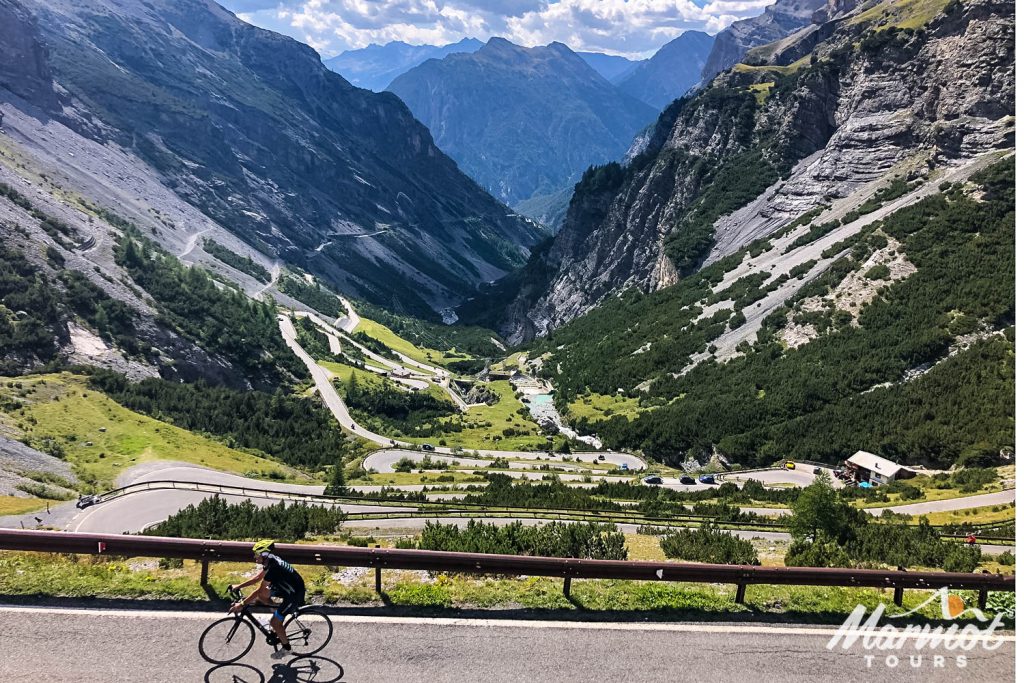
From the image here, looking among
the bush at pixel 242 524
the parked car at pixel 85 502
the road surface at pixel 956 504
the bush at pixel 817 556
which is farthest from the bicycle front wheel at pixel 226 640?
the road surface at pixel 956 504

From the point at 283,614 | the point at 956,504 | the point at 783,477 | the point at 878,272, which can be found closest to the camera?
the point at 283,614

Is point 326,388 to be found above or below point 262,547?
above

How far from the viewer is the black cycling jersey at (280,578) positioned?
36.6 ft

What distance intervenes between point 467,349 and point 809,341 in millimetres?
130061

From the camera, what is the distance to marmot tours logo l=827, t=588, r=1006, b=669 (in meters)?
11.9

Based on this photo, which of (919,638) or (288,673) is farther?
(919,638)

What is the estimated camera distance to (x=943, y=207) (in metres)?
75.9

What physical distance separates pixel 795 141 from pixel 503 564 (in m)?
132

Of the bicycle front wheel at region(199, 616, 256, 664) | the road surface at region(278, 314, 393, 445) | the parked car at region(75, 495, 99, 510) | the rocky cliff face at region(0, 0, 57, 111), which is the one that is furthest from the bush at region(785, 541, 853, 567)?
the rocky cliff face at region(0, 0, 57, 111)

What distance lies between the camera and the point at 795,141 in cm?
12119

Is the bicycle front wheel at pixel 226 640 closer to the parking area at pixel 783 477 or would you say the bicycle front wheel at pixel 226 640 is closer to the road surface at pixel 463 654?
the road surface at pixel 463 654

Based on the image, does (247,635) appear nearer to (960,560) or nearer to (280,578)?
(280,578)

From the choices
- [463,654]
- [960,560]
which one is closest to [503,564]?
[463,654]

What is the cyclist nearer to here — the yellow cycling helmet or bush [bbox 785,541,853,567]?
the yellow cycling helmet
